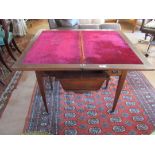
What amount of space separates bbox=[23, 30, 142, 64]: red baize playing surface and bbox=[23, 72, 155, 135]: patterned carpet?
725mm

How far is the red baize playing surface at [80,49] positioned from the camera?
1518 millimetres

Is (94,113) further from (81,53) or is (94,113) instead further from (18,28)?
(18,28)

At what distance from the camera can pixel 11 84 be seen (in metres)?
2.45

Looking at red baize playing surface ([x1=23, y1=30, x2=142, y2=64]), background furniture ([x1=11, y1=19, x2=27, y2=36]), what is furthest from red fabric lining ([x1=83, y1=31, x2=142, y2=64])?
background furniture ([x1=11, y1=19, x2=27, y2=36])

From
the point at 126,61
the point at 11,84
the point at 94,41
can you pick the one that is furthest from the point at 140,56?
the point at 11,84

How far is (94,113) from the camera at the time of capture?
195cm

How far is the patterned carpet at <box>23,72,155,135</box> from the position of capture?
5.77 feet

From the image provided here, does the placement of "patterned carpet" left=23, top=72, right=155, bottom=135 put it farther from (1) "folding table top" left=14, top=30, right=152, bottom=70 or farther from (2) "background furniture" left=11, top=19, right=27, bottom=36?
(2) "background furniture" left=11, top=19, right=27, bottom=36

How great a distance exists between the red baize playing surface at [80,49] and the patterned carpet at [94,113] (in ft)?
2.38

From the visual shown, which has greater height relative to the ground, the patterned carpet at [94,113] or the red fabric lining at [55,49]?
the red fabric lining at [55,49]

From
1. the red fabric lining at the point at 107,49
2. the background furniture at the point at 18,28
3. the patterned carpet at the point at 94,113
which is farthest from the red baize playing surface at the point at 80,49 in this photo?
the background furniture at the point at 18,28

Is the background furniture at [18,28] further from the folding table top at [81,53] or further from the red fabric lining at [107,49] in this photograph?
the red fabric lining at [107,49]
